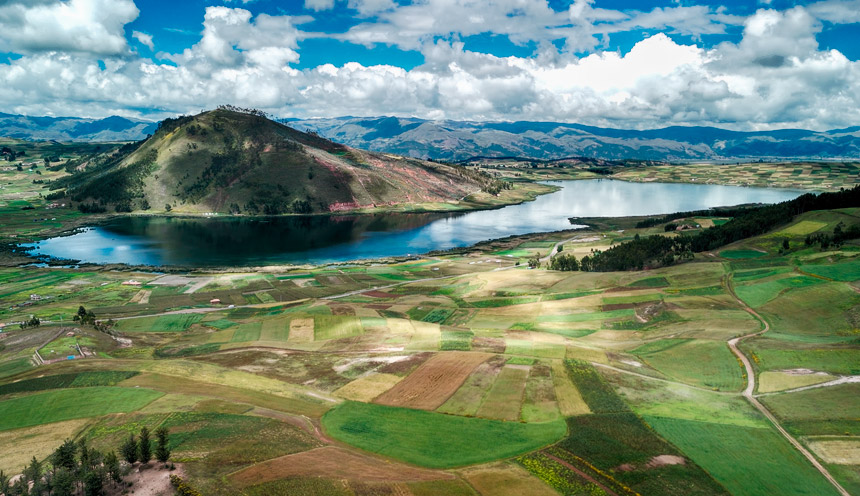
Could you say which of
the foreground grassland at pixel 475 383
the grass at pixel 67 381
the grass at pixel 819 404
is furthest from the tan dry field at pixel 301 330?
the grass at pixel 819 404

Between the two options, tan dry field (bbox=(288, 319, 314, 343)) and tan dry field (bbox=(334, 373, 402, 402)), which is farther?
tan dry field (bbox=(288, 319, 314, 343))

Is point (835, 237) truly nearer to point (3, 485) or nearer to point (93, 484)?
point (93, 484)

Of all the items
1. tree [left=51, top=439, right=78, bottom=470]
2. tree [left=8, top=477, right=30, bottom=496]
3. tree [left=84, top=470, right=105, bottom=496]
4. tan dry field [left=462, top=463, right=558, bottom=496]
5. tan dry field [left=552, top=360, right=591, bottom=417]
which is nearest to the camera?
tree [left=8, top=477, right=30, bottom=496]

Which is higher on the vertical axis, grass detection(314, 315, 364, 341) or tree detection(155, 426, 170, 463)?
tree detection(155, 426, 170, 463)

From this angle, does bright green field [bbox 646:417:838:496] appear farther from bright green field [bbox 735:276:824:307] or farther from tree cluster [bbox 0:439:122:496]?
bright green field [bbox 735:276:824:307]

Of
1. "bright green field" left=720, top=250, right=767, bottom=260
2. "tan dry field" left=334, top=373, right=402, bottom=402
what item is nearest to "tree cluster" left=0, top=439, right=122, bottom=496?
"tan dry field" left=334, top=373, right=402, bottom=402

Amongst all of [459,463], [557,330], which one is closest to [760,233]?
[557,330]

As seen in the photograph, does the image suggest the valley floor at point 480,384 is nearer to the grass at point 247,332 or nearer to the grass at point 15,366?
the grass at point 15,366

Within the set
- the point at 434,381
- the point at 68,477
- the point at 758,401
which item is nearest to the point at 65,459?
the point at 68,477
